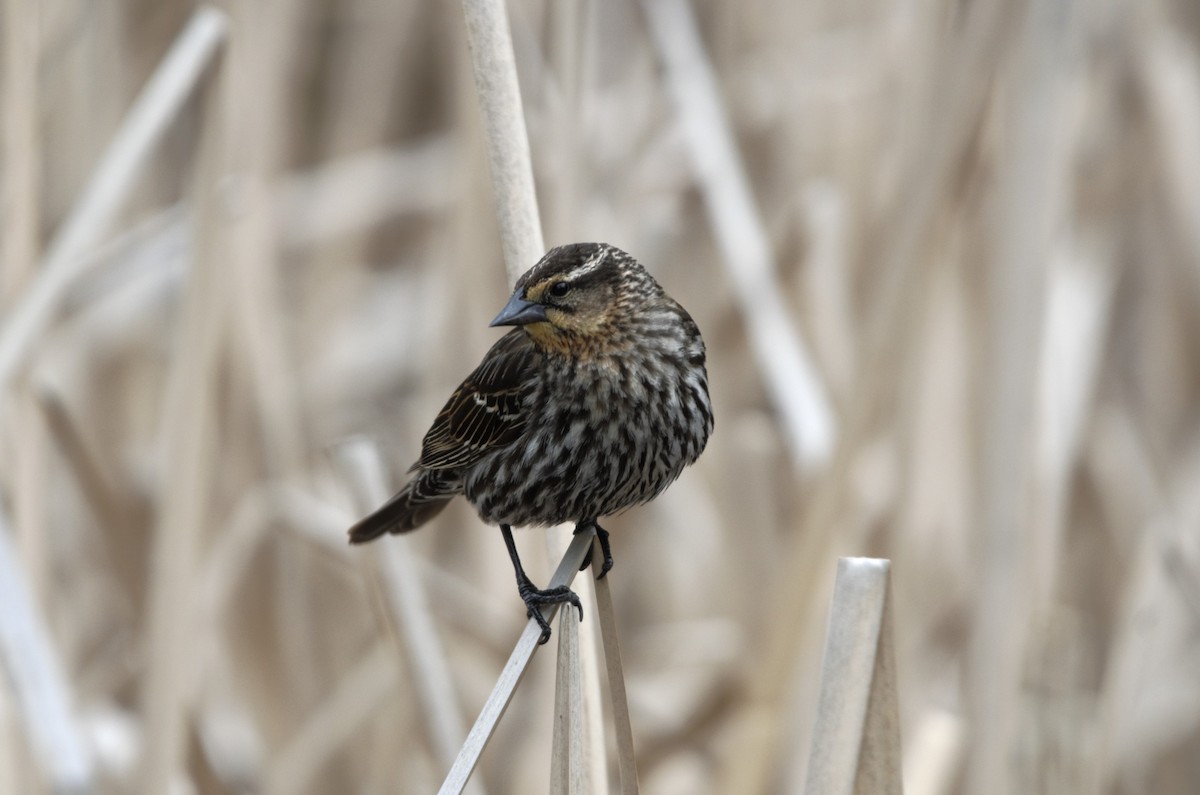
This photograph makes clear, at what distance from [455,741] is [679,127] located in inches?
59.8

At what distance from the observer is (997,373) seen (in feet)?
6.21

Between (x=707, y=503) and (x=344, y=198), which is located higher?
(x=344, y=198)

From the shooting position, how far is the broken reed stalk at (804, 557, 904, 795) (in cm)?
123

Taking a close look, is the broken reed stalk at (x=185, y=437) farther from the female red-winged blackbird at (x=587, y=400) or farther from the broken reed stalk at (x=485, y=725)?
the broken reed stalk at (x=485, y=725)

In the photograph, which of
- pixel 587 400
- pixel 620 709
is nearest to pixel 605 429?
pixel 587 400

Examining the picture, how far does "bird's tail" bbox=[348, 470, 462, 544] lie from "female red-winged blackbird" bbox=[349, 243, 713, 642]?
0.05m

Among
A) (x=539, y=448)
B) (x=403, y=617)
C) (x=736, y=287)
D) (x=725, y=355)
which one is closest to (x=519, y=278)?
(x=539, y=448)

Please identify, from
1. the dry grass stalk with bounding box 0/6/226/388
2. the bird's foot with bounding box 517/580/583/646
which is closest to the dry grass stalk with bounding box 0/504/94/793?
the dry grass stalk with bounding box 0/6/226/388

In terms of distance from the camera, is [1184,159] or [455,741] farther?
[1184,159]

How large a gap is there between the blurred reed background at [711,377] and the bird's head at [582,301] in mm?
300

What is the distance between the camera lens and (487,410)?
200 centimetres

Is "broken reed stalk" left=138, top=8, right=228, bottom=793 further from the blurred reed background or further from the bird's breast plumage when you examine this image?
the bird's breast plumage

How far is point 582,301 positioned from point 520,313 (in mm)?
145

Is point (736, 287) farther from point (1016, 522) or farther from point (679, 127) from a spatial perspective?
point (1016, 522)
